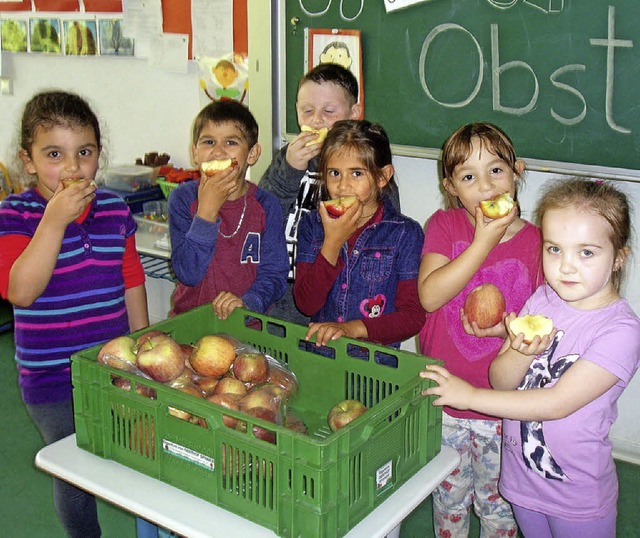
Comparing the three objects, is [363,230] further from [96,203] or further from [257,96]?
[257,96]

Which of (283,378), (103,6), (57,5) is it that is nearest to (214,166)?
(283,378)

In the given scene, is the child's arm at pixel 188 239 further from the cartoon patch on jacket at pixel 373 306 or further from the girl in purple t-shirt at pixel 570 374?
the girl in purple t-shirt at pixel 570 374

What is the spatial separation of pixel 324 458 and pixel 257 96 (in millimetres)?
2114

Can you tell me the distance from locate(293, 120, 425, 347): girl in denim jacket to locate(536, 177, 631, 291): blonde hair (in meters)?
0.45

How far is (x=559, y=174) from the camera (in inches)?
97.7

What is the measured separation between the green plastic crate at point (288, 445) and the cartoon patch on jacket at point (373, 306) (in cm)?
24

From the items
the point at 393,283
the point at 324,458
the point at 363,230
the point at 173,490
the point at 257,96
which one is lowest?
the point at 173,490

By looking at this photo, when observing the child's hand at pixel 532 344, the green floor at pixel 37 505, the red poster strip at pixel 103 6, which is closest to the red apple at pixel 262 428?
the child's hand at pixel 532 344

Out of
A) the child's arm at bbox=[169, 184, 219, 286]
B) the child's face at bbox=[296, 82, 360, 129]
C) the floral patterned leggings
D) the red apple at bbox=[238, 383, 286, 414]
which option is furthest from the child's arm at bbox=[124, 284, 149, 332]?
the floral patterned leggings

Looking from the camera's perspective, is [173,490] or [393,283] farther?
[393,283]

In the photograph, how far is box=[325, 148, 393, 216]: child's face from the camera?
5.94ft

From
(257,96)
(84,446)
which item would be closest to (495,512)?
(84,446)

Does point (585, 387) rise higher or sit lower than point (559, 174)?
lower

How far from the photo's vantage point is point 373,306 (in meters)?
1.82
